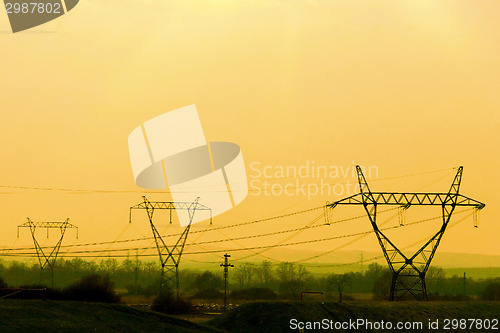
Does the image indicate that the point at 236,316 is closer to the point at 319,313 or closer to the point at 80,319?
the point at 319,313

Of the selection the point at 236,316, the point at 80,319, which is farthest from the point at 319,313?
the point at 80,319

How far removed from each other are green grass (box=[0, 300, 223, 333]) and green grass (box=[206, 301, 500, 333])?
14.7 feet

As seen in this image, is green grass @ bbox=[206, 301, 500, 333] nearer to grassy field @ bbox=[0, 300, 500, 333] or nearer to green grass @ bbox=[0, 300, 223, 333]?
grassy field @ bbox=[0, 300, 500, 333]

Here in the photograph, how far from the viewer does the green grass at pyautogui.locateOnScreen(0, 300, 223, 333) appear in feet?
153

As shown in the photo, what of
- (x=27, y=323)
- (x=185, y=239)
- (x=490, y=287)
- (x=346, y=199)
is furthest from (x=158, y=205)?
(x=490, y=287)

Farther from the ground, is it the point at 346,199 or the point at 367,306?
the point at 346,199

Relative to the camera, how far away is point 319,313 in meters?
61.4

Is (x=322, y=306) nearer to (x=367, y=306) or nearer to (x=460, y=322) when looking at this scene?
(x=367, y=306)

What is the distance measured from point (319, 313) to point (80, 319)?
22509 millimetres

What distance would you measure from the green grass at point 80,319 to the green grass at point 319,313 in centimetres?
447

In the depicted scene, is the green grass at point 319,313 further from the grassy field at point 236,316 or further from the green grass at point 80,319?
the green grass at point 80,319

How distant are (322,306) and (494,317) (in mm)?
22849

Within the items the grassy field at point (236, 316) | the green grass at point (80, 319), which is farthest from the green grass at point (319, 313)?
the green grass at point (80, 319)

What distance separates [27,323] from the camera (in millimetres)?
46188
